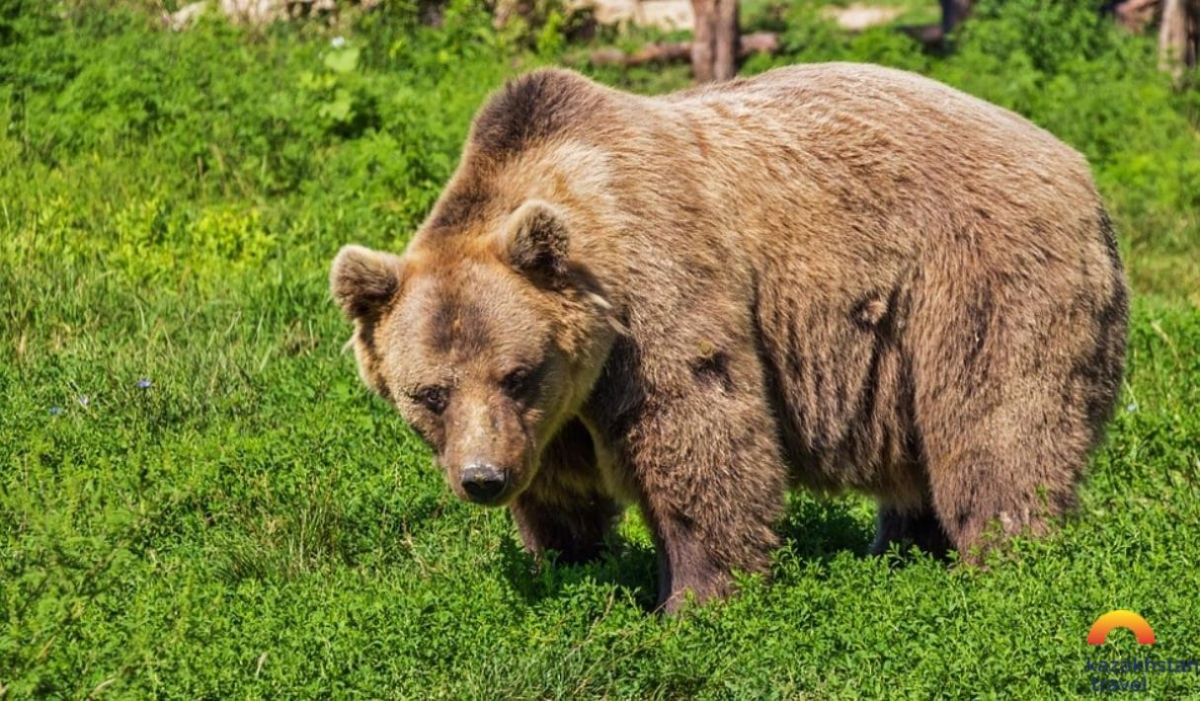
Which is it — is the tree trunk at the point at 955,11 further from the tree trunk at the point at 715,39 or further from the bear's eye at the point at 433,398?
the bear's eye at the point at 433,398

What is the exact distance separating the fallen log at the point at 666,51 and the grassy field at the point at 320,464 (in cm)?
148

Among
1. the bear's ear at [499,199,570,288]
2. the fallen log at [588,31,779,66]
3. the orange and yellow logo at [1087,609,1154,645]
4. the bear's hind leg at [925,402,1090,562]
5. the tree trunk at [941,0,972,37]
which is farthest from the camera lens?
the tree trunk at [941,0,972,37]

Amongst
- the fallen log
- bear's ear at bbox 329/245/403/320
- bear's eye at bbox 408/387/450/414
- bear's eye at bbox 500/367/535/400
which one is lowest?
the fallen log

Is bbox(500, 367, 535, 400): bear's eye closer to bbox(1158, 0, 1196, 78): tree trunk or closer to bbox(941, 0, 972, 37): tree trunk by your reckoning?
bbox(1158, 0, 1196, 78): tree trunk

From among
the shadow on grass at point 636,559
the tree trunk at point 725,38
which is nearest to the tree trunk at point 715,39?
the tree trunk at point 725,38

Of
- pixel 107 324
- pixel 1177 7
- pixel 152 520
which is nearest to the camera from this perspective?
pixel 152 520

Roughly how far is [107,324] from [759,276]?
13.7 ft

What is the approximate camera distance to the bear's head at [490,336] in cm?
605

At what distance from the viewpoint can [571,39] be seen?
15.9 metres

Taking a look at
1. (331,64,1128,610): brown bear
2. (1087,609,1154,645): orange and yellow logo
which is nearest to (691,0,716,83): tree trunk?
(331,64,1128,610): brown bear

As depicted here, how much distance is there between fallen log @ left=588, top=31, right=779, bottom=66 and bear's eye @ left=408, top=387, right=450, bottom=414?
30.7 feet

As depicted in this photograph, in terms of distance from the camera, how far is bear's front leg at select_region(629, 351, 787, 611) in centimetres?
630

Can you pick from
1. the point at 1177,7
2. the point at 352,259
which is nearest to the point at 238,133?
the point at 352,259

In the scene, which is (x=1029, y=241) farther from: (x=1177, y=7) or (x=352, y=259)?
(x=1177, y=7)
